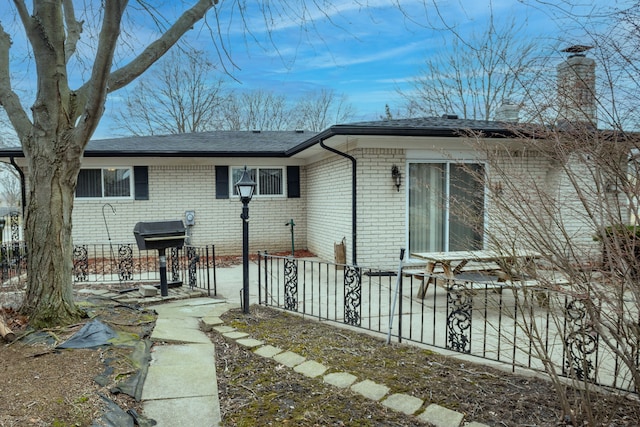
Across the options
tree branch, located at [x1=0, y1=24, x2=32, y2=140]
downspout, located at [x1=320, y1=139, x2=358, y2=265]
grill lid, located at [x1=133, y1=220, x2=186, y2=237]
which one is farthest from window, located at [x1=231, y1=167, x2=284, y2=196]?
tree branch, located at [x1=0, y1=24, x2=32, y2=140]

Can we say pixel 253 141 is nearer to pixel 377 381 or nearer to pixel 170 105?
pixel 377 381

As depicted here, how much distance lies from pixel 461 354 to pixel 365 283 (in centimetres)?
360

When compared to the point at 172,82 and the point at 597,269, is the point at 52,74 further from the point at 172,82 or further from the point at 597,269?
the point at 172,82

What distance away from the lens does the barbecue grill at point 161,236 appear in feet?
18.9

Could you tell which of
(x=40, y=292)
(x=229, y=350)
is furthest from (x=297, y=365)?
(x=40, y=292)

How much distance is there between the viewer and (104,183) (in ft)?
34.8

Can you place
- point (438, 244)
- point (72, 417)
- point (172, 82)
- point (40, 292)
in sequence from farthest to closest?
point (172, 82) < point (438, 244) < point (40, 292) < point (72, 417)

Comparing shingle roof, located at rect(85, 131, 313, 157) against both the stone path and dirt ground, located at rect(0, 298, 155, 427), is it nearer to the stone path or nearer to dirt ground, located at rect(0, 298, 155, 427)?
dirt ground, located at rect(0, 298, 155, 427)

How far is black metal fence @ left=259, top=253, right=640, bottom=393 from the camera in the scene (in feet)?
9.25

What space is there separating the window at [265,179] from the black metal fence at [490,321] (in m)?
4.65

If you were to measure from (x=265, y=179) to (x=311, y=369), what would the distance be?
335 inches

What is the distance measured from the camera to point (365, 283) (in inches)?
290

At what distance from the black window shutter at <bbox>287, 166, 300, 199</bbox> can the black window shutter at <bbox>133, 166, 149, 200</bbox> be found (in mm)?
3786

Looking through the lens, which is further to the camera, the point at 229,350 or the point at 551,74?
the point at 229,350
